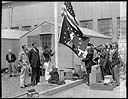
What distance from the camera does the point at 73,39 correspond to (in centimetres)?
686

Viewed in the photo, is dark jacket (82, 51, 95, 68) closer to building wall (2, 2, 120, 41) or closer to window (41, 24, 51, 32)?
window (41, 24, 51, 32)

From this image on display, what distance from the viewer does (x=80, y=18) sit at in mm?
17281

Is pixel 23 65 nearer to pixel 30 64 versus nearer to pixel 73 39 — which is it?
pixel 30 64

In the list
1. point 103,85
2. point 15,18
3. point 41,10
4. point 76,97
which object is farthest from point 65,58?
point 15,18

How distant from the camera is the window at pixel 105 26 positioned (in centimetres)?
1627

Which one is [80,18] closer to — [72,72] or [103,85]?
[72,72]

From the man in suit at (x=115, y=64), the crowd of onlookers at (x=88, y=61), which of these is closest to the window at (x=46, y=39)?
the crowd of onlookers at (x=88, y=61)

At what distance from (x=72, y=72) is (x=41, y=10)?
36.3 feet

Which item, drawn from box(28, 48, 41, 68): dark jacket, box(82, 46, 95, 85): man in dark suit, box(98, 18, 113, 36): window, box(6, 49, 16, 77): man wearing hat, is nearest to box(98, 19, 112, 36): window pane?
box(98, 18, 113, 36): window

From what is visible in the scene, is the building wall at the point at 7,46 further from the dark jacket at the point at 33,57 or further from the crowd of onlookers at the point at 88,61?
the dark jacket at the point at 33,57

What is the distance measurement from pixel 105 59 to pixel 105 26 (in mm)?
9997

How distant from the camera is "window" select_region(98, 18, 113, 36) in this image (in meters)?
16.3

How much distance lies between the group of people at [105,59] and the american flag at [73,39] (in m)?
0.46

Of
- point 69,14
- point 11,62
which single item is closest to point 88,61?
point 69,14
